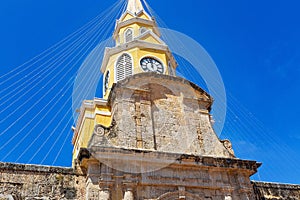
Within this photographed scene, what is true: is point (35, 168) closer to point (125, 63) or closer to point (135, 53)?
point (125, 63)

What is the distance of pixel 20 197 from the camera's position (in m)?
10.6

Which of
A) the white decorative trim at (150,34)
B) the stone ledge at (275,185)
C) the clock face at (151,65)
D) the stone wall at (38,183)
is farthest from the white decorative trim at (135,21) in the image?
the stone wall at (38,183)

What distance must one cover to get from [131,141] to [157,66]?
24.4ft

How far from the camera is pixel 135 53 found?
1981 centimetres

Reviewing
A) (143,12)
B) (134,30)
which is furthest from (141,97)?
(143,12)

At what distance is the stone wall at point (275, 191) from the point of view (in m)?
13.8

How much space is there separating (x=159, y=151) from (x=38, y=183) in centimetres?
435

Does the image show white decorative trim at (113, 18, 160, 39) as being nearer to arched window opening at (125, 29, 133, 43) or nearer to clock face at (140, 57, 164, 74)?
arched window opening at (125, 29, 133, 43)

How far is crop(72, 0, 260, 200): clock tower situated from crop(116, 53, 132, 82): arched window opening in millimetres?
4333

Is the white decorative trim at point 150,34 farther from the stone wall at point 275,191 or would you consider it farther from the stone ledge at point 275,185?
the stone wall at point 275,191

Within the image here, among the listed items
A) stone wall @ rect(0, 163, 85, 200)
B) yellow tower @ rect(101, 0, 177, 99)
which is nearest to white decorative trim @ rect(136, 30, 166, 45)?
yellow tower @ rect(101, 0, 177, 99)

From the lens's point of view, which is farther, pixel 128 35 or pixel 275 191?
pixel 128 35

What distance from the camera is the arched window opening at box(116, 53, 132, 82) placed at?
61.1 feet

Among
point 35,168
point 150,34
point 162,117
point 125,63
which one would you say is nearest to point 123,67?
point 125,63
